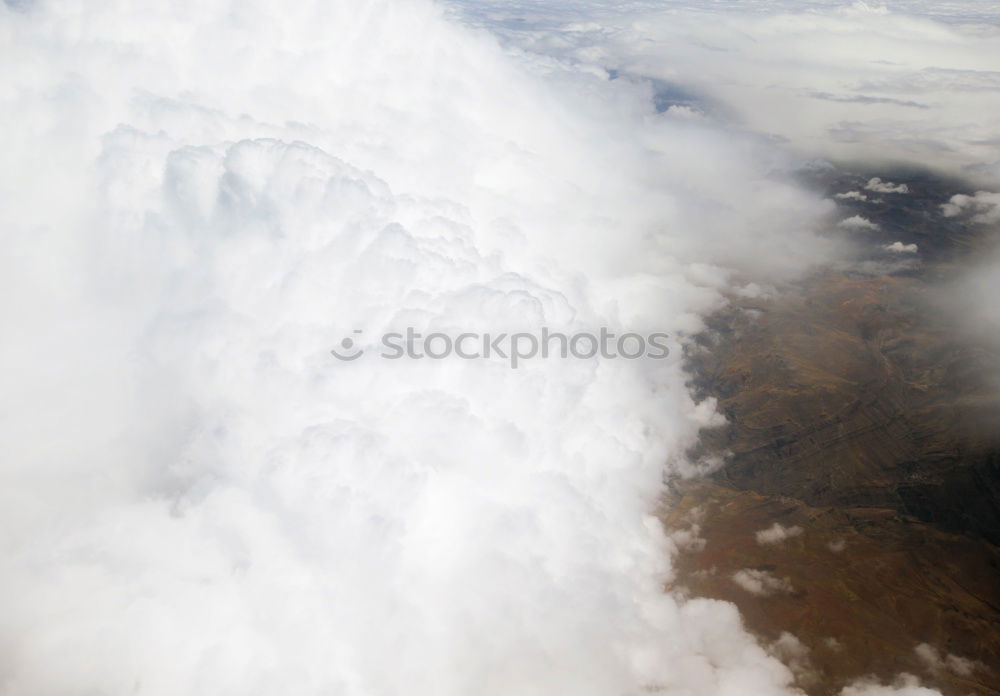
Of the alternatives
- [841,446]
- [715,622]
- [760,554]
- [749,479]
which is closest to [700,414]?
[749,479]

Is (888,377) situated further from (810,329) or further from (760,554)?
(760,554)

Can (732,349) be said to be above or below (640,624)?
above

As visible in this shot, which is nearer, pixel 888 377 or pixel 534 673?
pixel 534 673

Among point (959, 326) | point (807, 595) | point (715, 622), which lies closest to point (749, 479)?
point (807, 595)

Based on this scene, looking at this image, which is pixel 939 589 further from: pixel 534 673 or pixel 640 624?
pixel 534 673

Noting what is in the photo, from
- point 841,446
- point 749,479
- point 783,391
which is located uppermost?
point 783,391

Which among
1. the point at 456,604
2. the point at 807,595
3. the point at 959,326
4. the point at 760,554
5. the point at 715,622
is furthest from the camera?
the point at 959,326

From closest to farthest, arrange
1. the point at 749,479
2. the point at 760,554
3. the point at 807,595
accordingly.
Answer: the point at 807,595 < the point at 760,554 < the point at 749,479
